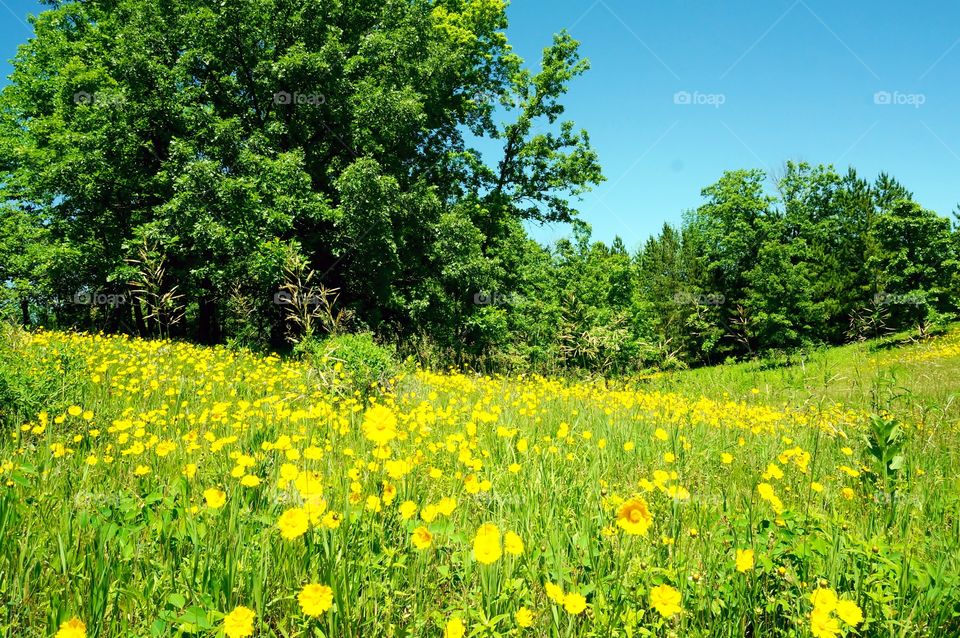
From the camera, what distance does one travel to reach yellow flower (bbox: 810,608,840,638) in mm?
1417


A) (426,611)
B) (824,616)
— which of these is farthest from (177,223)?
(824,616)

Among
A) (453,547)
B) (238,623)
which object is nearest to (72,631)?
(238,623)

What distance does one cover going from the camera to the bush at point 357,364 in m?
6.11

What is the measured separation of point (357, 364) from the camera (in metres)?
6.52

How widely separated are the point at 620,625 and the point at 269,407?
390 cm

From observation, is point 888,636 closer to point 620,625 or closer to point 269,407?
point 620,625

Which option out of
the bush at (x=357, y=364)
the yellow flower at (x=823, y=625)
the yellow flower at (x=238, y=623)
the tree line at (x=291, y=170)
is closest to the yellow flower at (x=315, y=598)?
the yellow flower at (x=238, y=623)

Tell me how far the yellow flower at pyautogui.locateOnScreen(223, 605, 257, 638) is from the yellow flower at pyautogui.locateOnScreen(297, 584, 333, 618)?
157mm

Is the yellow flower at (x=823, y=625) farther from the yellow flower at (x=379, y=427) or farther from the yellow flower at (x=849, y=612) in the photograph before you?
the yellow flower at (x=379, y=427)

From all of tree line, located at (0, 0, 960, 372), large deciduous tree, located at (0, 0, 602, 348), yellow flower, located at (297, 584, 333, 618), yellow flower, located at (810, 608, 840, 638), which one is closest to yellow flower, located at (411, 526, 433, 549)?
yellow flower, located at (297, 584, 333, 618)

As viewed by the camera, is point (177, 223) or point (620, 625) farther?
point (177, 223)

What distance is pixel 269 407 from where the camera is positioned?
15.1ft

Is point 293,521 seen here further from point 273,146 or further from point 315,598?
Result: point 273,146

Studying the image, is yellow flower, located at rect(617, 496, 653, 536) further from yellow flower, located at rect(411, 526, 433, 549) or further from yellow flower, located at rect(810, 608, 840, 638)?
yellow flower, located at rect(411, 526, 433, 549)
